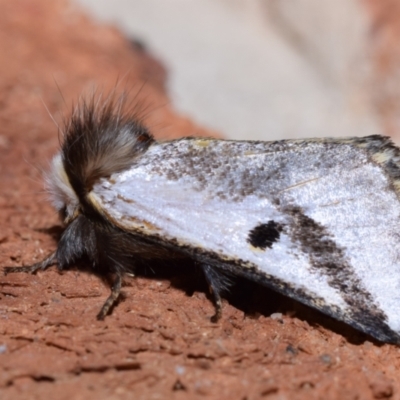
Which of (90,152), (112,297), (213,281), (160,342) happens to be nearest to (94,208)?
(90,152)

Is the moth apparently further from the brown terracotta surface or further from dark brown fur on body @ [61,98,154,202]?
the brown terracotta surface

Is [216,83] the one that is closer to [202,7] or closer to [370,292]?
[202,7]

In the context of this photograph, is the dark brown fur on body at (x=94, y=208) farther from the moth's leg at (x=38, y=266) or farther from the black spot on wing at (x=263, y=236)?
the black spot on wing at (x=263, y=236)

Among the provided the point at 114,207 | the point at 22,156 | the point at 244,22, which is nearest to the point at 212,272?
the point at 114,207

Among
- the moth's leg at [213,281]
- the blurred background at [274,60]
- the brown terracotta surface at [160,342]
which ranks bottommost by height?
the brown terracotta surface at [160,342]

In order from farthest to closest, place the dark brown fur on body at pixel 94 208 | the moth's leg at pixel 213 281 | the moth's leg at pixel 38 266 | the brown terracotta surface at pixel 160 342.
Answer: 1. the moth's leg at pixel 38 266
2. the dark brown fur on body at pixel 94 208
3. the moth's leg at pixel 213 281
4. the brown terracotta surface at pixel 160 342

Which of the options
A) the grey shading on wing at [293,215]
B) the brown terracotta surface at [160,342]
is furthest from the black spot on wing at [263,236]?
the brown terracotta surface at [160,342]
